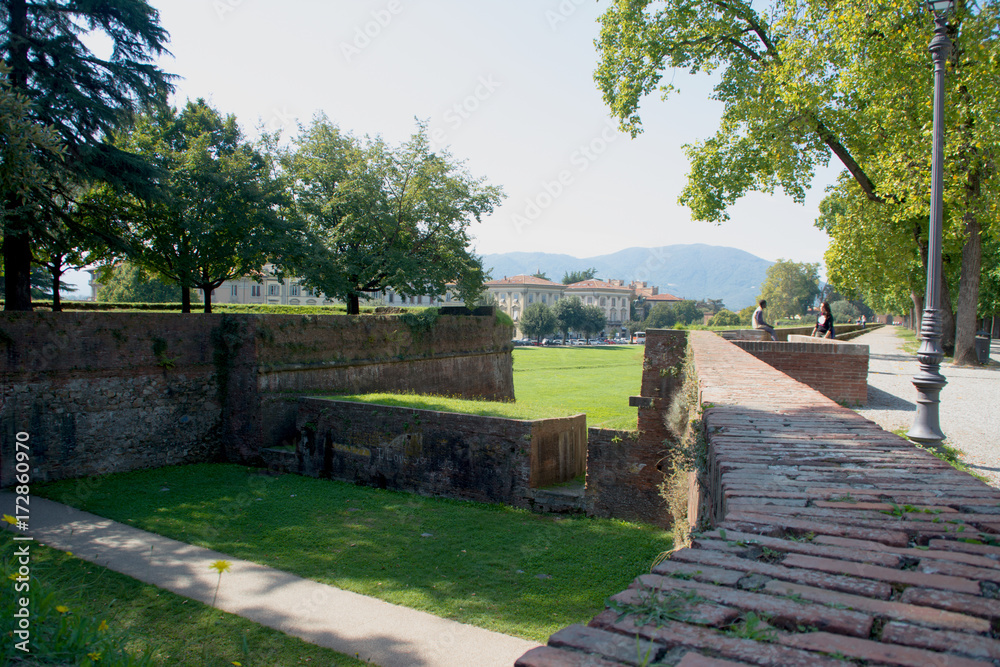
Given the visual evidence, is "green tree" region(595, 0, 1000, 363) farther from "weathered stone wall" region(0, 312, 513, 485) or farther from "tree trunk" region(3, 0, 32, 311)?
"tree trunk" region(3, 0, 32, 311)

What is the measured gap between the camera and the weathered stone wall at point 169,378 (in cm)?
1173

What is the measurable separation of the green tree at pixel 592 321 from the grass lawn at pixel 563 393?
923 inches

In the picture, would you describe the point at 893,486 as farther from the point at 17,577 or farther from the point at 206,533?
the point at 206,533

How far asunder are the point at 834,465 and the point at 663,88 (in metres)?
18.3

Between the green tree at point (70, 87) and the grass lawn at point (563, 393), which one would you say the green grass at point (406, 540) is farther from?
the green tree at point (70, 87)

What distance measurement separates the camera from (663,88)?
19.4 metres

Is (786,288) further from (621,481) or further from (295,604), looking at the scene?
(295,604)

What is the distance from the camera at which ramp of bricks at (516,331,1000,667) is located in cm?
163

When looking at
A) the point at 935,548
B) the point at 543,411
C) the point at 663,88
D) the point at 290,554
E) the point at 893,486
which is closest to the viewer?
the point at 935,548

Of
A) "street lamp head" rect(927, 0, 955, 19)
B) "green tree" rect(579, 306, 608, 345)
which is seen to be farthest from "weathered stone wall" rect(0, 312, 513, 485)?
"green tree" rect(579, 306, 608, 345)

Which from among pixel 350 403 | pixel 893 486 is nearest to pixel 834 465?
pixel 893 486

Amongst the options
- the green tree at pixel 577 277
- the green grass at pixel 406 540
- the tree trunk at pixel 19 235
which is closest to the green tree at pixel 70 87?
the tree trunk at pixel 19 235

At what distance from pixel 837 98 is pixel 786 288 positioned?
89935 millimetres

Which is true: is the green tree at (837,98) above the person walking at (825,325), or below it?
above
